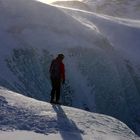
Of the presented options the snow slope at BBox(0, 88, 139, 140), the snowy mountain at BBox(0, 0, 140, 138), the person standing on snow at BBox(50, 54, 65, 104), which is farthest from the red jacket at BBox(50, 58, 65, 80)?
the snowy mountain at BBox(0, 0, 140, 138)

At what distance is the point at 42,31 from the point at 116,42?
959 centimetres

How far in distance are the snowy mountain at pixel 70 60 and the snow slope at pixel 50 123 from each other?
1100 centimetres

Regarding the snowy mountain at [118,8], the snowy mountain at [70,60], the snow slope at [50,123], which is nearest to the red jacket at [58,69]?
the snow slope at [50,123]

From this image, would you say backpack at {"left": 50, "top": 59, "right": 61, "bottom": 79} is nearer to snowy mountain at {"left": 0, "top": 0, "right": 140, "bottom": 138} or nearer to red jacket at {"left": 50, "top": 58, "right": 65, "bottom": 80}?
red jacket at {"left": 50, "top": 58, "right": 65, "bottom": 80}

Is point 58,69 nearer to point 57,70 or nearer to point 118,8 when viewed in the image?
point 57,70

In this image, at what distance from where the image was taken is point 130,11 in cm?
10800

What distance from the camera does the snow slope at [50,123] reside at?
39.9 feet

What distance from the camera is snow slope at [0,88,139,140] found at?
39.9 feet

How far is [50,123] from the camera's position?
13.2 metres

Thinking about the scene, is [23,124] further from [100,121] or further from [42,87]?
[42,87]

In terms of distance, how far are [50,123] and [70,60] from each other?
1962 centimetres

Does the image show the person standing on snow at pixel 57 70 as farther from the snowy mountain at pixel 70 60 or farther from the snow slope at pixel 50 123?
the snowy mountain at pixel 70 60

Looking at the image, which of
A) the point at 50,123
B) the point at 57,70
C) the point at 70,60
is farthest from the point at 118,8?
the point at 50,123

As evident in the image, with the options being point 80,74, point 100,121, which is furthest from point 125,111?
point 100,121
